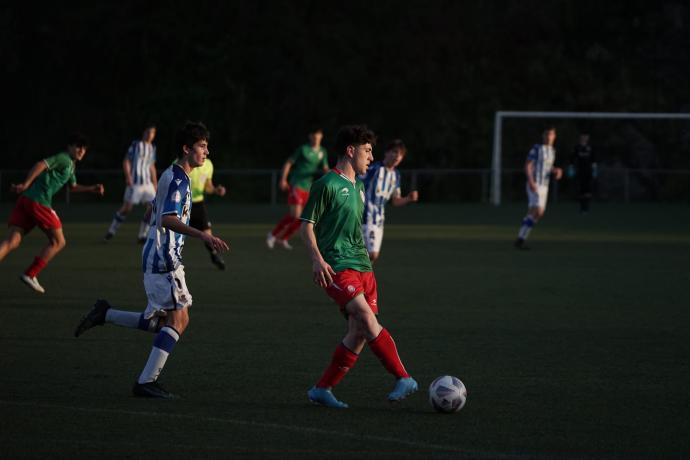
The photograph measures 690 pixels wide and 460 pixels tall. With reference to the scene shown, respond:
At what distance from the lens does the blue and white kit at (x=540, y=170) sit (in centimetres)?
1870

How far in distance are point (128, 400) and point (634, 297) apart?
22.2 ft

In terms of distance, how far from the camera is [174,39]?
40438mm

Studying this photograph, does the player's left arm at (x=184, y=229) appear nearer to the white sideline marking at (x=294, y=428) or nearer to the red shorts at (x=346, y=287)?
the red shorts at (x=346, y=287)

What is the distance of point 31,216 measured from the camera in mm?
12258

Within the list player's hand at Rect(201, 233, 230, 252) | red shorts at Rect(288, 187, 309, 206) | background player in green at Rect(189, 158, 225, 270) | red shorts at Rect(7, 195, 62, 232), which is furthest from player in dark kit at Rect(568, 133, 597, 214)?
player's hand at Rect(201, 233, 230, 252)

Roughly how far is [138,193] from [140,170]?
0.38 m

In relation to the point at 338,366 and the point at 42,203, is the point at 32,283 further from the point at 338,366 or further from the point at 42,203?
the point at 338,366

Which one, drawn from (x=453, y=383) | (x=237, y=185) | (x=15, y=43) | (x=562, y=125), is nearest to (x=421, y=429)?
(x=453, y=383)

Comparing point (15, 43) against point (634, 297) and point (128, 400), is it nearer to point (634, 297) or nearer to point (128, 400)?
point (634, 297)

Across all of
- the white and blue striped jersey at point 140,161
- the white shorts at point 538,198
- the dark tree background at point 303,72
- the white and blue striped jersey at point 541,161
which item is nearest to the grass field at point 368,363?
the white shorts at point 538,198

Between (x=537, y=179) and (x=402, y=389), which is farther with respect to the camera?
(x=537, y=179)

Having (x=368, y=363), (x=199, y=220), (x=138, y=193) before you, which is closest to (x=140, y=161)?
(x=138, y=193)

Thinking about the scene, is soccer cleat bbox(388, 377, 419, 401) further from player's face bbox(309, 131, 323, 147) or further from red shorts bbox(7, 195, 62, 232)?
player's face bbox(309, 131, 323, 147)

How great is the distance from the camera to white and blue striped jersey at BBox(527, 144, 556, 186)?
743 inches
